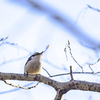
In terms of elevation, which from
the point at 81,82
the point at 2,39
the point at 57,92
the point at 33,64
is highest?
the point at 2,39

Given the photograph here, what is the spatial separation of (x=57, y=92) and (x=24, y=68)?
109cm

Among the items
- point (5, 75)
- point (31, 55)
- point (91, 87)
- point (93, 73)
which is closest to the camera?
point (91, 87)

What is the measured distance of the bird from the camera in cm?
293

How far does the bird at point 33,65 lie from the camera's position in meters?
2.93

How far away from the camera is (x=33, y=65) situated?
2.98 metres

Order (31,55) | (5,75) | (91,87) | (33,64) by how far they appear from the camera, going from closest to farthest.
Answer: (91,87) → (5,75) → (33,64) → (31,55)

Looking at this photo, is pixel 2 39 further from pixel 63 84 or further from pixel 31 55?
pixel 63 84

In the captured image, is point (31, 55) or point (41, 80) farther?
point (31, 55)

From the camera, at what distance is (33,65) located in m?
2.98

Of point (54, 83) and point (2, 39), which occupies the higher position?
point (2, 39)

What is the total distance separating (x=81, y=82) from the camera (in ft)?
6.75

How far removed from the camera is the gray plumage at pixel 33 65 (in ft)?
9.62

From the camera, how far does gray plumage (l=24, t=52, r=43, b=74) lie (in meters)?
2.93

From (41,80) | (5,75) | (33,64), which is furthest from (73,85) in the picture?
(33,64)
